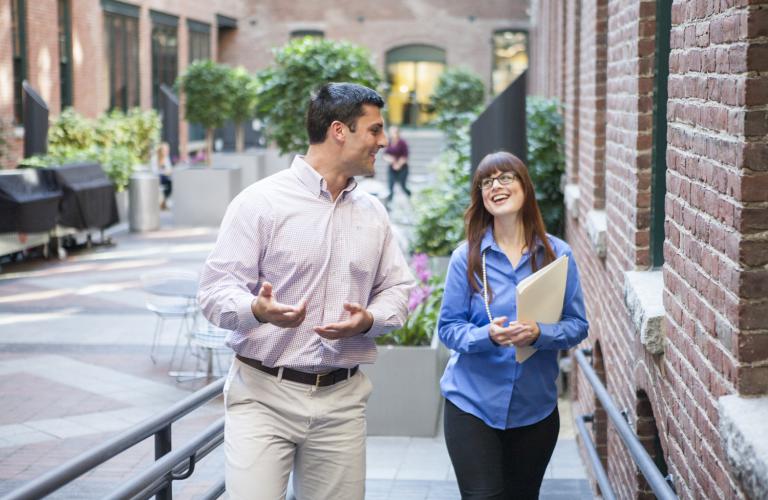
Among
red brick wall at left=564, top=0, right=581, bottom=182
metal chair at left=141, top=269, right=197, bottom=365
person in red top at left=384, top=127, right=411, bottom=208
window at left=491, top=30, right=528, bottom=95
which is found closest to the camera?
metal chair at left=141, top=269, right=197, bottom=365

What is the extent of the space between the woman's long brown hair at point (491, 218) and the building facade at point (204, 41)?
18.2 meters

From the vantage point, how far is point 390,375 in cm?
783

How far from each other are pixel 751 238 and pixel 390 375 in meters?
5.43

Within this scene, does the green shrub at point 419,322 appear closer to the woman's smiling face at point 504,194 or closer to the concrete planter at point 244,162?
the woman's smiling face at point 504,194

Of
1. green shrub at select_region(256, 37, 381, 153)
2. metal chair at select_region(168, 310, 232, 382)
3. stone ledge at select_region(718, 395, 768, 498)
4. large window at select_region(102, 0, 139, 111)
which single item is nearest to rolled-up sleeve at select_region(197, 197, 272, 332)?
stone ledge at select_region(718, 395, 768, 498)

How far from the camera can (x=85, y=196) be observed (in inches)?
664

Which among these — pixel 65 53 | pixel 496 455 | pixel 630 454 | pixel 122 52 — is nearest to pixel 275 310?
pixel 496 455

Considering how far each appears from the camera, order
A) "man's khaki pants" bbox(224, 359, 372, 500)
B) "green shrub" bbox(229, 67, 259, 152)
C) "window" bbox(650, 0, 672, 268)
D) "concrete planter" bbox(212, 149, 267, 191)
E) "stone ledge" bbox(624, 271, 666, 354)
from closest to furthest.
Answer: "man's khaki pants" bbox(224, 359, 372, 500) → "stone ledge" bbox(624, 271, 666, 354) → "window" bbox(650, 0, 672, 268) → "green shrub" bbox(229, 67, 259, 152) → "concrete planter" bbox(212, 149, 267, 191)

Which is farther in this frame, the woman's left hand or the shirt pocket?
the woman's left hand

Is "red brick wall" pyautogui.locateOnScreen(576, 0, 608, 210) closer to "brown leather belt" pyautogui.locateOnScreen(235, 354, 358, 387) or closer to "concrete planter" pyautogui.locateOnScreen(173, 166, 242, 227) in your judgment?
"brown leather belt" pyautogui.locateOnScreen(235, 354, 358, 387)

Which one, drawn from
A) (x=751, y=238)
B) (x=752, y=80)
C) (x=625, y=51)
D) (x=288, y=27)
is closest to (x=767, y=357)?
(x=751, y=238)

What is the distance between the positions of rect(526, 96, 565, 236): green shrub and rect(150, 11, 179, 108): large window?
2155cm

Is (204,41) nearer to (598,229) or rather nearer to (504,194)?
(598,229)

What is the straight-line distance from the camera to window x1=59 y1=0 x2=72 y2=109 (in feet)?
80.2
